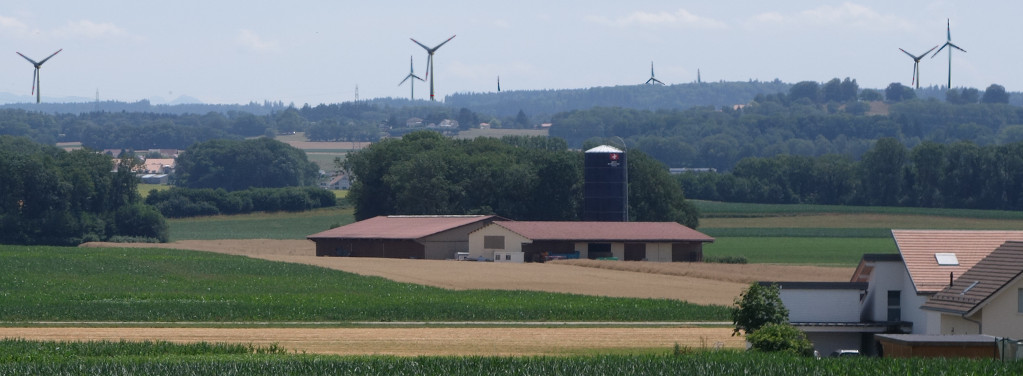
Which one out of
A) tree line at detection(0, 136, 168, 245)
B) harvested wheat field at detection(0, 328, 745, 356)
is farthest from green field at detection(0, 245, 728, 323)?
tree line at detection(0, 136, 168, 245)

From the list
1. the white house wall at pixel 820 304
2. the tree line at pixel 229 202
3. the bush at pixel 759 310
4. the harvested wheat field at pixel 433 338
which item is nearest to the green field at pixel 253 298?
the harvested wheat field at pixel 433 338

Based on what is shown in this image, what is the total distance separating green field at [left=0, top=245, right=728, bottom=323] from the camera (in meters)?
50.8

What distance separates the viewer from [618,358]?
101ft

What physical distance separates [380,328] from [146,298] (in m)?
13.6

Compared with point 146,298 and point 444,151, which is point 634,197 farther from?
A: point 146,298

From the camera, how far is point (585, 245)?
88.9 metres

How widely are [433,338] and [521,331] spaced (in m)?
4.28

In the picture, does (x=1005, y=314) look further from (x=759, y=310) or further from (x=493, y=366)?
(x=493, y=366)

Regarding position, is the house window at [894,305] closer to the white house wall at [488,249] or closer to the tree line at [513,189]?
the white house wall at [488,249]

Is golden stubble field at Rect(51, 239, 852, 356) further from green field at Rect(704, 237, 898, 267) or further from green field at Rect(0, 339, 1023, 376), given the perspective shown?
green field at Rect(704, 237, 898, 267)

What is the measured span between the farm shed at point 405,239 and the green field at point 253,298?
51.6ft

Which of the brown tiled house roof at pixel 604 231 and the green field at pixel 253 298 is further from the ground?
the brown tiled house roof at pixel 604 231

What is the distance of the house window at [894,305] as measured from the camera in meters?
41.6

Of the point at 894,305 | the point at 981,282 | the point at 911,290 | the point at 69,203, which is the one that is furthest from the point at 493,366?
the point at 69,203
